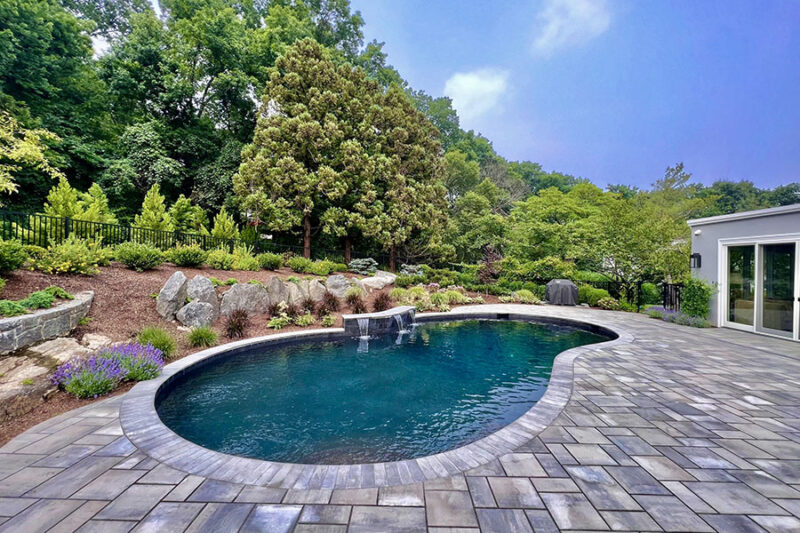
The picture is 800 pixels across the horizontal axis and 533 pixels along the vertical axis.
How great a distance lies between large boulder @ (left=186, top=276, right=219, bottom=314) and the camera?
6.93m

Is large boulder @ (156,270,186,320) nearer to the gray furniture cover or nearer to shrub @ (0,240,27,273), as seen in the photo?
shrub @ (0,240,27,273)

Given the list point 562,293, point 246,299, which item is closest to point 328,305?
point 246,299

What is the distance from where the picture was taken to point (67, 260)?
19.6 ft

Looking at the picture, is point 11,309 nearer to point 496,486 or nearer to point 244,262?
point 244,262

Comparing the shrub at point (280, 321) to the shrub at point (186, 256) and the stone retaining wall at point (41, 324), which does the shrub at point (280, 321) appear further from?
the stone retaining wall at point (41, 324)

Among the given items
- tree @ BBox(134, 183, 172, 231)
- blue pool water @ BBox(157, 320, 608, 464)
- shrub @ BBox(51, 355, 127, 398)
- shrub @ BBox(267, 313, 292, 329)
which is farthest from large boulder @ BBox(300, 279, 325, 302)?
tree @ BBox(134, 183, 172, 231)

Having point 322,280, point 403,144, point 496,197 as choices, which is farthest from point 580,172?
point 322,280

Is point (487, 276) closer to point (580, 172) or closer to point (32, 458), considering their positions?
point (32, 458)

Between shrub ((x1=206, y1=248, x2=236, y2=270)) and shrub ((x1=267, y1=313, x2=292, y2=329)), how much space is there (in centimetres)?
277

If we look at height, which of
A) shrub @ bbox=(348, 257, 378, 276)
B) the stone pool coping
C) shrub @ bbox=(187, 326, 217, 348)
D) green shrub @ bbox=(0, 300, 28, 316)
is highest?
shrub @ bbox=(348, 257, 378, 276)

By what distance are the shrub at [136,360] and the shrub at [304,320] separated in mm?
3391

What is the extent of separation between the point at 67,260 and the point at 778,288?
1460 centimetres

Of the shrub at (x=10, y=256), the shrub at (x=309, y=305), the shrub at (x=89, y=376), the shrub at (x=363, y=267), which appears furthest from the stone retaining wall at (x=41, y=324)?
the shrub at (x=363, y=267)

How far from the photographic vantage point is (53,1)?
14.3 m
